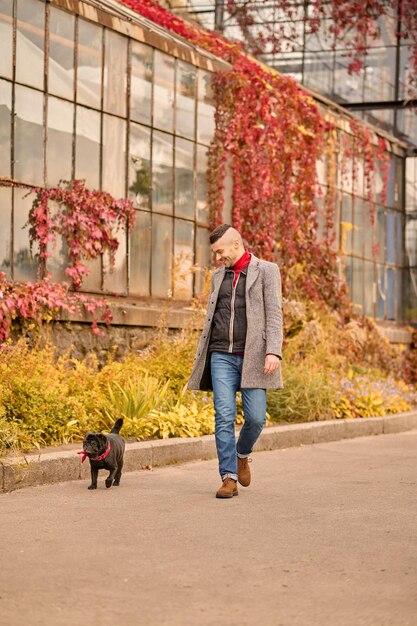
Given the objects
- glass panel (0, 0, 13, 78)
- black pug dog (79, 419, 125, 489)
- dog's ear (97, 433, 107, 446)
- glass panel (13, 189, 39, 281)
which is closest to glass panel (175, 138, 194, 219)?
glass panel (13, 189, 39, 281)

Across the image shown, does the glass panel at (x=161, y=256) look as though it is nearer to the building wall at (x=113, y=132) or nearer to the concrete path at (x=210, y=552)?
the building wall at (x=113, y=132)

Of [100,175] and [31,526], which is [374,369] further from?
[31,526]

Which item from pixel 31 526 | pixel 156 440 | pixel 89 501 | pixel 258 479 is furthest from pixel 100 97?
pixel 31 526

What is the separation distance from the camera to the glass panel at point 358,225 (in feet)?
74.0

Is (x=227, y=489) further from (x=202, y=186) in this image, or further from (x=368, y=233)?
(x=368, y=233)

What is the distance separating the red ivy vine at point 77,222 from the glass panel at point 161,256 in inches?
42.9

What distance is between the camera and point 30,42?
1383 cm

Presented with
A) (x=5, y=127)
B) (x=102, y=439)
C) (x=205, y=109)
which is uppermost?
(x=205, y=109)

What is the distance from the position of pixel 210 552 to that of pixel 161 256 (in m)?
10.2

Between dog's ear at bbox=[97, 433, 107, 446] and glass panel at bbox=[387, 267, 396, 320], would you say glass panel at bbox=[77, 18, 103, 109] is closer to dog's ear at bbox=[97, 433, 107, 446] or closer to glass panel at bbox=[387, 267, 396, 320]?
dog's ear at bbox=[97, 433, 107, 446]

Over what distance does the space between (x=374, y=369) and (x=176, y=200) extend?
4595mm

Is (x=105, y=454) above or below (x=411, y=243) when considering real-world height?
below

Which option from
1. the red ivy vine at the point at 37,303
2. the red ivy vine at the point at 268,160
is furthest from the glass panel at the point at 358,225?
the red ivy vine at the point at 37,303

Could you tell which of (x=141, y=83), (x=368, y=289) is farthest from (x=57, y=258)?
(x=368, y=289)
